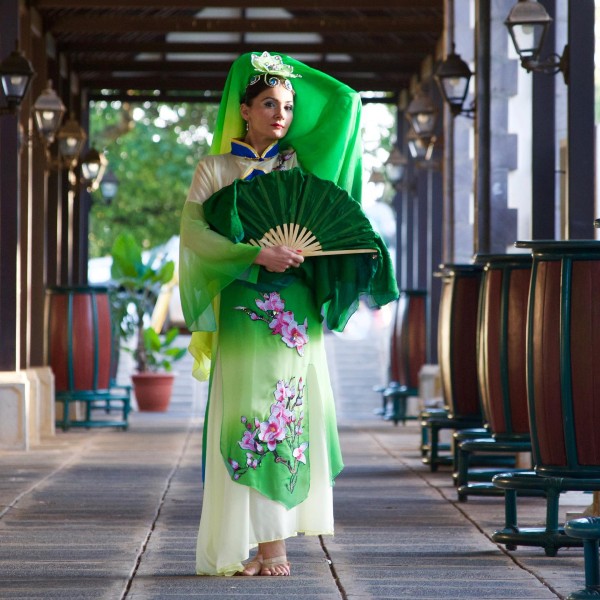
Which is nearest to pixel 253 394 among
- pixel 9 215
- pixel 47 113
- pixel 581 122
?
pixel 581 122

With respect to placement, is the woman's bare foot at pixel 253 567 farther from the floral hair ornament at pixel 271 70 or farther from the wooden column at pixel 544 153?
the wooden column at pixel 544 153

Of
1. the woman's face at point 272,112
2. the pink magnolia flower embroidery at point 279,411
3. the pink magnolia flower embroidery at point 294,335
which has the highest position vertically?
the woman's face at point 272,112

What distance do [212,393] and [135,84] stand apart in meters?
12.3

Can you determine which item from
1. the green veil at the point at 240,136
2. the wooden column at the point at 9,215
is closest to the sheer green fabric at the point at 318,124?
the green veil at the point at 240,136

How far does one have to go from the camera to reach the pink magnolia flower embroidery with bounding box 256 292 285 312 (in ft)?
14.8

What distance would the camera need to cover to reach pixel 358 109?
4.76 metres

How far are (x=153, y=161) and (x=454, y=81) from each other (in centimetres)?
1960

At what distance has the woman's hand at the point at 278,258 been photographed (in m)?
4.39

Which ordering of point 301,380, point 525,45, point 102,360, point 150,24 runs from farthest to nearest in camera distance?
point 150,24, point 102,360, point 525,45, point 301,380

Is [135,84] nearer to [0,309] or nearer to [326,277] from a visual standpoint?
[0,309]

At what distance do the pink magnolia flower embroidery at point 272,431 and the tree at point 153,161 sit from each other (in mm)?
23996

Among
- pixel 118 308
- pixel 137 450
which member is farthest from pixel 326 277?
pixel 118 308

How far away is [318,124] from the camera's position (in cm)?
466

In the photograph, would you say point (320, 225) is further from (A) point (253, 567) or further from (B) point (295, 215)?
(A) point (253, 567)
